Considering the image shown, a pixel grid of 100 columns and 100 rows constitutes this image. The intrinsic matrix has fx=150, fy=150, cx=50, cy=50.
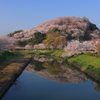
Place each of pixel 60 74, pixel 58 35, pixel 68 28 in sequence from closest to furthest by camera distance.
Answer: pixel 60 74 → pixel 58 35 → pixel 68 28

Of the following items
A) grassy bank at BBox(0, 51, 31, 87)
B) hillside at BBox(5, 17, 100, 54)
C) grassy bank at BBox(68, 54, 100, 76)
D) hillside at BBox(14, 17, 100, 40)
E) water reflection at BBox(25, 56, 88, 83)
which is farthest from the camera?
hillside at BBox(14, 17, 100, 40)

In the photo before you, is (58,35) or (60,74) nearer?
(60,74)

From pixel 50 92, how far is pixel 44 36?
153ft

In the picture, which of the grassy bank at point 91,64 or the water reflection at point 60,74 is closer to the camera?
the water reflection at point 60,74

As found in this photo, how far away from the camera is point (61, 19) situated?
69.8 metres

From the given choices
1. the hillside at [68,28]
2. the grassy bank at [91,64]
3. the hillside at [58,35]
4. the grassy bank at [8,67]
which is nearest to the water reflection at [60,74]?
the grassy bank at [91,64]

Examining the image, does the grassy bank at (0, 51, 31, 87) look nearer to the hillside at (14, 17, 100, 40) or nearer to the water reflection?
the water reflection

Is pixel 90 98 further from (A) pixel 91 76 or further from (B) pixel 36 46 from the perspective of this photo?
(B) pixel 36 46

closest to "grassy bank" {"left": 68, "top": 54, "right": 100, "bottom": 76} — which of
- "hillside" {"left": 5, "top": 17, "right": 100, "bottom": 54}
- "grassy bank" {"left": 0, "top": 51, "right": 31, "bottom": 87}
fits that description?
"grassy bank" {"left": 0, "top": 51, "right": 31, "bottom": 87}

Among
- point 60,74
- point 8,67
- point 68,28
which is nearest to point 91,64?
point 60,74

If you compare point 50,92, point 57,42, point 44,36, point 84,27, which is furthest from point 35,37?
point 50,92

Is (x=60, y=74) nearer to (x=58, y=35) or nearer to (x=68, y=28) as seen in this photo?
(x=58, y=35)

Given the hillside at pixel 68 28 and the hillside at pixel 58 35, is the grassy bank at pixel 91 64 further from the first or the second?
the hillside at pixel 68 28

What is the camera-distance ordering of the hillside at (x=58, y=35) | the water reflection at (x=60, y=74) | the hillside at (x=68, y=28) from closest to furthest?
the water reflection at (x=60, y=74), the hillside at (x=58, y=35), the hillside at (x=68, y=28)
